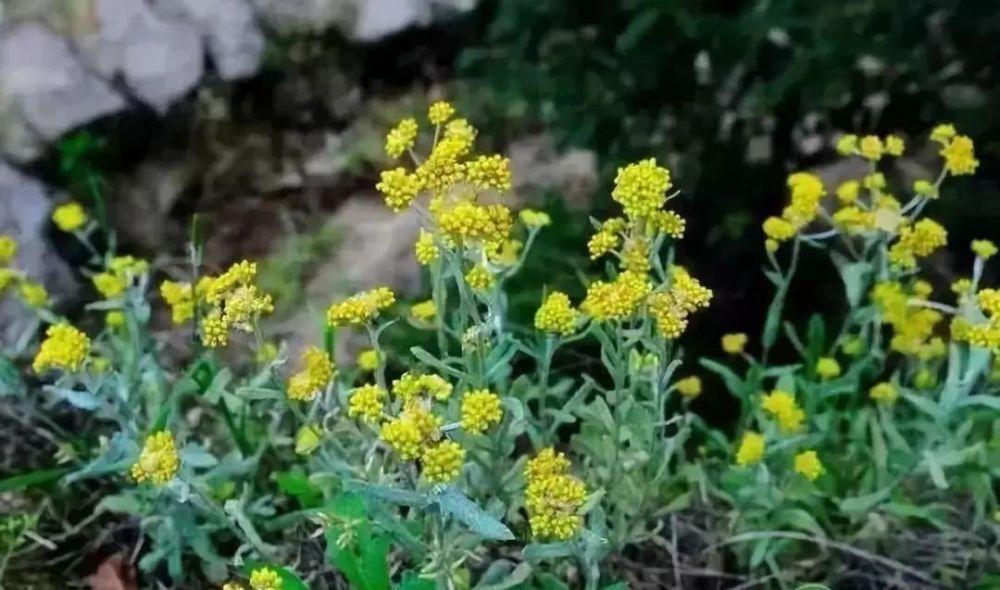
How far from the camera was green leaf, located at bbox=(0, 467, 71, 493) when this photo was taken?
1.32m

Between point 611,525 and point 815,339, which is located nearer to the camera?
point 611,525

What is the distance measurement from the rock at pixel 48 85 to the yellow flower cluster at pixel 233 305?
3.50ft

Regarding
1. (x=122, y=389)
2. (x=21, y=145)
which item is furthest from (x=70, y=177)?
(x=122, y=389)

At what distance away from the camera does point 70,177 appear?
1919 millimetres

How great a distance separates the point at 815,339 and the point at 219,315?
2.03 ft

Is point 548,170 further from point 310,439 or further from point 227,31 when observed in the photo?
point 310,439

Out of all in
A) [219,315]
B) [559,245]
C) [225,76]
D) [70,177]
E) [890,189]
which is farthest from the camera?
[225,76]

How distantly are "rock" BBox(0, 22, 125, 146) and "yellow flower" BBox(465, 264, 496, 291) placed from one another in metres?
1.13

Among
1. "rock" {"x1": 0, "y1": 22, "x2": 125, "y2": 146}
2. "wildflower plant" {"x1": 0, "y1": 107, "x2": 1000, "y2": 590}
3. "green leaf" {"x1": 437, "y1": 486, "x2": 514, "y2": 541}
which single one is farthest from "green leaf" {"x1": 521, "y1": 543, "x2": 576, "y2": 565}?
"rock" {"x1": 0, "y1": 22, "x2": 125, "y2": 146}

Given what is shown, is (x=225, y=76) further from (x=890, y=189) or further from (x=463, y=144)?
(x=463, y=144)

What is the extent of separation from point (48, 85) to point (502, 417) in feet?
3.82

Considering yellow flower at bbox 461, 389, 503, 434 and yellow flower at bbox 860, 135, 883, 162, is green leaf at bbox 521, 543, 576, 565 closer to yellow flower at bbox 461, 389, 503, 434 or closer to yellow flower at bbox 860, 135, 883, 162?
yellow flower at bbox 461, 389, 503, 434

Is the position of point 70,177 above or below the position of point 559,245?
above

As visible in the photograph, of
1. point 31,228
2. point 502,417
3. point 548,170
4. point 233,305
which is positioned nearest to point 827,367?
point 502,417
